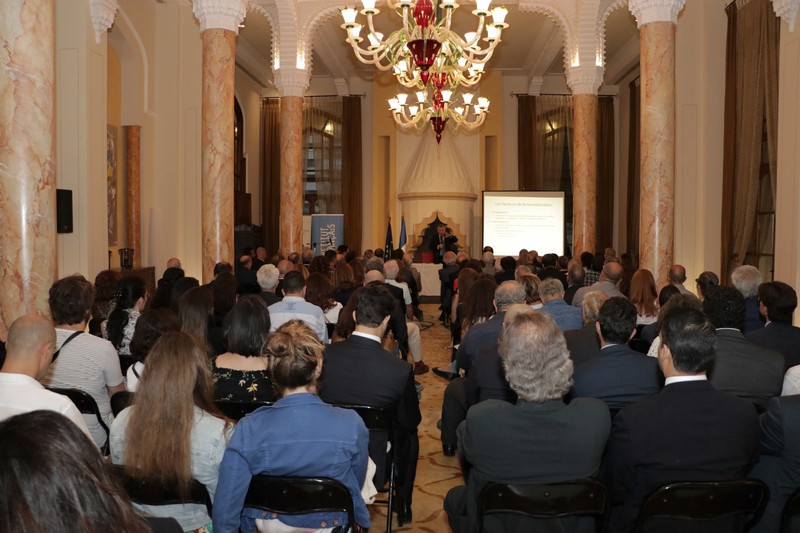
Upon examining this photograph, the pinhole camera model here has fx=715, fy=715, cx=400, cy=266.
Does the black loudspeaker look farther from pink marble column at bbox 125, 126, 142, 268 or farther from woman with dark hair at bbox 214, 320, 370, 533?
woman with dark hair at bbox 214, 320, 370, 533

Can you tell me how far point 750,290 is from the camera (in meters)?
5.29

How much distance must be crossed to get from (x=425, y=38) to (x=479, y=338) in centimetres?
406

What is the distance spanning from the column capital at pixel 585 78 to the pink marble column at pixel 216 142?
19.9ft

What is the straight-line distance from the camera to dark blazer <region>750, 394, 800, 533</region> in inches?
107

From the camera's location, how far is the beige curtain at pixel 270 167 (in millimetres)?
19078

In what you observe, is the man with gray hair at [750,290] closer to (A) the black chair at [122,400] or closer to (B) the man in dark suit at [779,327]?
(B) the man in dark suit at [779,327]

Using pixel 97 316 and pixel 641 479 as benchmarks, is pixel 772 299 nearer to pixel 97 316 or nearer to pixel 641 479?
pixel 641 479

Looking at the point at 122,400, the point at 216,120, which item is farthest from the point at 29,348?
the point at 216,120

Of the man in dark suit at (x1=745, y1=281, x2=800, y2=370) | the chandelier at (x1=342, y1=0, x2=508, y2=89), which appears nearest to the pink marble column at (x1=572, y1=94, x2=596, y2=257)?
the chandelier at (x1=342, y1=0, x2=508, y2=89)

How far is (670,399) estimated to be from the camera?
257cm

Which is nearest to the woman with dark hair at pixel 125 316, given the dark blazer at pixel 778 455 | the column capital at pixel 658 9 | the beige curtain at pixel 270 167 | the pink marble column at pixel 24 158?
the pink marble column at pixel 24 158

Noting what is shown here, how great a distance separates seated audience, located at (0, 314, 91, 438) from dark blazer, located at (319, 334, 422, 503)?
118cm

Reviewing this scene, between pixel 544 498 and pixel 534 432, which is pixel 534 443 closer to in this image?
pixel 534 432

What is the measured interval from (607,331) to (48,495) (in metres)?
3.00
